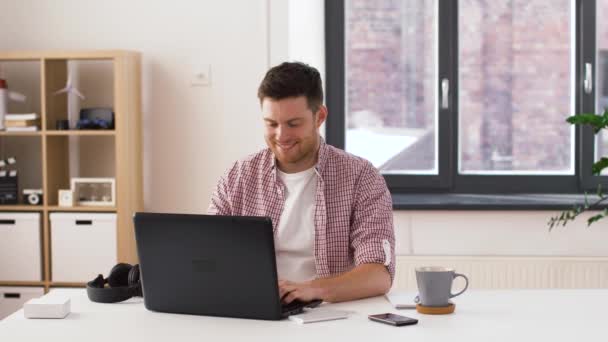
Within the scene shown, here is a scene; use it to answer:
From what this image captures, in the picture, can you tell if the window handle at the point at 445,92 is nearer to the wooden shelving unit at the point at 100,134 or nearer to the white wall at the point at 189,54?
the white wall at the point at 189,54

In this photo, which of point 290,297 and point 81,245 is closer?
point 290,297

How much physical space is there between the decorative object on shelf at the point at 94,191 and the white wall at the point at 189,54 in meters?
0.19

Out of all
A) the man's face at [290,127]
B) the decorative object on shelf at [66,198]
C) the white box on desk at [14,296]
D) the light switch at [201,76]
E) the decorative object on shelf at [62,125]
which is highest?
the light switch at [201,76]

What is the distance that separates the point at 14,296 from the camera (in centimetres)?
388

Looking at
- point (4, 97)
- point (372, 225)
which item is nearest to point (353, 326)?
point (372, 225)

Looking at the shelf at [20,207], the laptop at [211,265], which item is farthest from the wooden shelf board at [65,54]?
the laptop at [211,265]

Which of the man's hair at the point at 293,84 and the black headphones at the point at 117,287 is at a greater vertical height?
the man's hair at the point at 293,84

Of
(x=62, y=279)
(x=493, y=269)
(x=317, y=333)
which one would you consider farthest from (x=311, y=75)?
(x=62, y=279)

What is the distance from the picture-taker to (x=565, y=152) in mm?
4184

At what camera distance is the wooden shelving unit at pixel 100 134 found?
377 cm

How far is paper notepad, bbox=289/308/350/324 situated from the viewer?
Result: 1955 mm

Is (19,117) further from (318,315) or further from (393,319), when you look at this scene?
(393,319)

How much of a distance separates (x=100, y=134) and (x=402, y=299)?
6.66 ft

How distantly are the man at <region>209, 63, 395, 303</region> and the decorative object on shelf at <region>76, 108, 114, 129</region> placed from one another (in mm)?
1483
